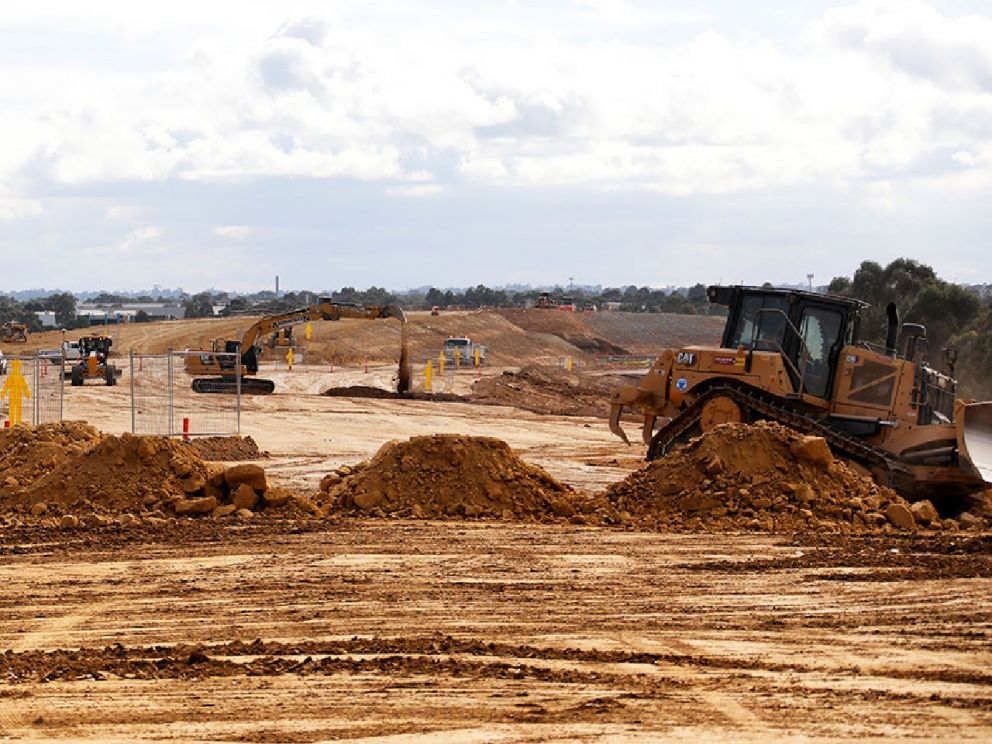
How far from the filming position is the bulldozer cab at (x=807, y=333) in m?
18.8

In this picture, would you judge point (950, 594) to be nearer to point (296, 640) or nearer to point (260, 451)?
point (296, 640)

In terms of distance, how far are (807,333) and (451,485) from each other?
570 cm

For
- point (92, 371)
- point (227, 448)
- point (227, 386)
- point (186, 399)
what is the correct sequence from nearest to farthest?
point (227, 448) < point (186, 399) < point (227, 386) < point (92, 371)

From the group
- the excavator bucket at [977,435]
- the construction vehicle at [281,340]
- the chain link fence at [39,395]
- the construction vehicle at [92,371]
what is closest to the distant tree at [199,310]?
the construction vehicle at [281,340]

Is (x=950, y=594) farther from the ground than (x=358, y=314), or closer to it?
closer to it

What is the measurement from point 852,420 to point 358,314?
2314 cm

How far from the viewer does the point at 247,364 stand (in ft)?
138

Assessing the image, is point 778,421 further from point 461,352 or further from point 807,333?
point 461,352

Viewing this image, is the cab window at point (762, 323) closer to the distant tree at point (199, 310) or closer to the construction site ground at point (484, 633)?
the construction site ground at point (484, 633)

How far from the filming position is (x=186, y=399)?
111 feet

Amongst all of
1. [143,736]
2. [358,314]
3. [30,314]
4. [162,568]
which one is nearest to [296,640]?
[143,736]

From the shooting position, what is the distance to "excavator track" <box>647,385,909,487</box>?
17688 millimetres

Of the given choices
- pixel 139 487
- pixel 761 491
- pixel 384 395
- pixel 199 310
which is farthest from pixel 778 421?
pixel 199 310

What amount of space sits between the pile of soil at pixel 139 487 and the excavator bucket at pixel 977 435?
7.78 m
